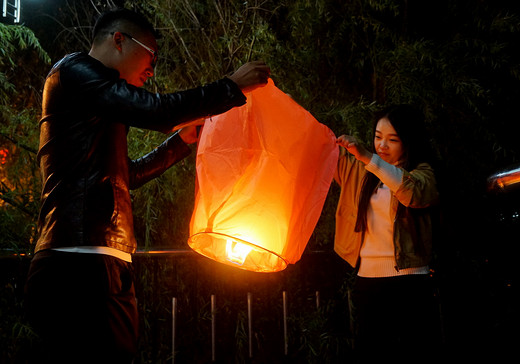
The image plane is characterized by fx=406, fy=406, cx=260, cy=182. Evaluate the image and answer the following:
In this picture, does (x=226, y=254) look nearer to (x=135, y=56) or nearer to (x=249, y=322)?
(x=135, y=56)

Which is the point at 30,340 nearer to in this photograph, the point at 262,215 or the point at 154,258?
the point at 154,258

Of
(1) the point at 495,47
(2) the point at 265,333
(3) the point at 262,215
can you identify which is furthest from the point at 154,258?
(1) the point at 495,47

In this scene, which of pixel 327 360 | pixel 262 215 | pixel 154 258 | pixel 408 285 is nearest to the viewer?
pixel 262 215

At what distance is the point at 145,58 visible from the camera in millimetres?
1792

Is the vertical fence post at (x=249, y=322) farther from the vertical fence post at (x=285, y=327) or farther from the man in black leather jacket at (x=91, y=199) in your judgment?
the man in black leather jacket at (x=91, y=199)

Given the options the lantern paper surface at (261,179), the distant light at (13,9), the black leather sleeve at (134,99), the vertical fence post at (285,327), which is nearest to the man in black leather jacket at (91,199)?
the black leather sleeve at (134,99)

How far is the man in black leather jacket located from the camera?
59.2 inches

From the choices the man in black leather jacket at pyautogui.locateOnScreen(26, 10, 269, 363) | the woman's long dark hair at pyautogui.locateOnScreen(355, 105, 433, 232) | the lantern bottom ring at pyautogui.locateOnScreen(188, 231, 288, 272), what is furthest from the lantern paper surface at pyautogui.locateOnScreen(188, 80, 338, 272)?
the woman's long dark hair at pyautogui.locateOnScreen(355, 105, 433, 232)

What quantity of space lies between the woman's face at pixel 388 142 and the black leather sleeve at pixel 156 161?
124 centimetres

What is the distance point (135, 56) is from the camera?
69.3 inches

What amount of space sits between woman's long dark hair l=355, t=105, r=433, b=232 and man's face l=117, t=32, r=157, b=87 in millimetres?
1487

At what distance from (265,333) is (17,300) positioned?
2141 millimetres

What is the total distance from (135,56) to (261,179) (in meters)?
0.77

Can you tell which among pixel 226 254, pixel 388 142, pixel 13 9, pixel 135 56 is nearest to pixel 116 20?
pixel 135 56
